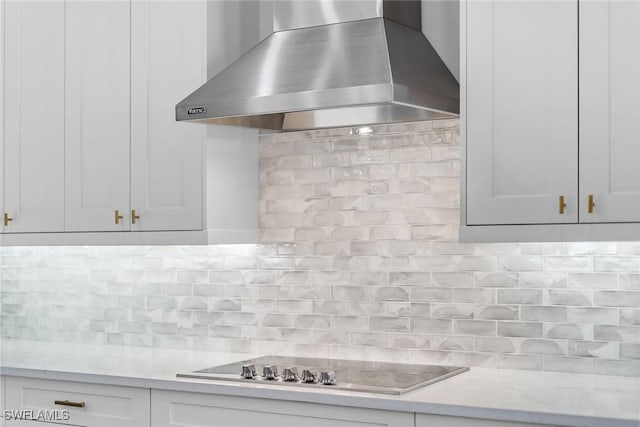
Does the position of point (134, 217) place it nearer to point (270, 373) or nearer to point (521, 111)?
point (270, 373)

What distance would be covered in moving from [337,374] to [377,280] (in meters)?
0.49

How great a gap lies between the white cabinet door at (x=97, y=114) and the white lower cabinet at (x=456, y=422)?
62.3 inches

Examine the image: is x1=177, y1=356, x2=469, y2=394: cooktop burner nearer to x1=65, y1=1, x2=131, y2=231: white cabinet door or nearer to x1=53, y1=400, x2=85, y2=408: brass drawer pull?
x1=53, y1=400, x2=85, y2=408: brass drawer pull

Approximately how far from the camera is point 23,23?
398 cm

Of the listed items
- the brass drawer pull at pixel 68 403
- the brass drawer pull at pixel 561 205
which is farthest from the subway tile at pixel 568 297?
the brass drawer pull at pixel 68 403

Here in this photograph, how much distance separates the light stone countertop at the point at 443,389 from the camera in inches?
99.4

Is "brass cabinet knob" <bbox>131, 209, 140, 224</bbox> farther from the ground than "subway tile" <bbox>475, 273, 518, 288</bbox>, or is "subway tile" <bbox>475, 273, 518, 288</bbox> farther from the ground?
"brass cabinet knob" <bbox>131, 209, 140, 224</bbox>

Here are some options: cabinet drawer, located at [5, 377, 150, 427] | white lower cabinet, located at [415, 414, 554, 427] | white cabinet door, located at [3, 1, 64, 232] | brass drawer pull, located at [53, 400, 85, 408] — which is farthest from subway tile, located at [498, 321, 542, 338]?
white cabinet door, located at [3, 1, 64, 232]

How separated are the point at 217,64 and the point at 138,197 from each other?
64cm

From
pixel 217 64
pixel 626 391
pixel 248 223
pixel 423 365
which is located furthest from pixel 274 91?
pixel 626 391

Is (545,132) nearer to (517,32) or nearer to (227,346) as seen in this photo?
(517,32)

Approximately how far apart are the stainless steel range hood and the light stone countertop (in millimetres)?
951

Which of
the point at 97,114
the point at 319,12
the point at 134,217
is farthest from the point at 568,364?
the point at 97,114

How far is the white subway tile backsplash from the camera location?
310 centimetres
